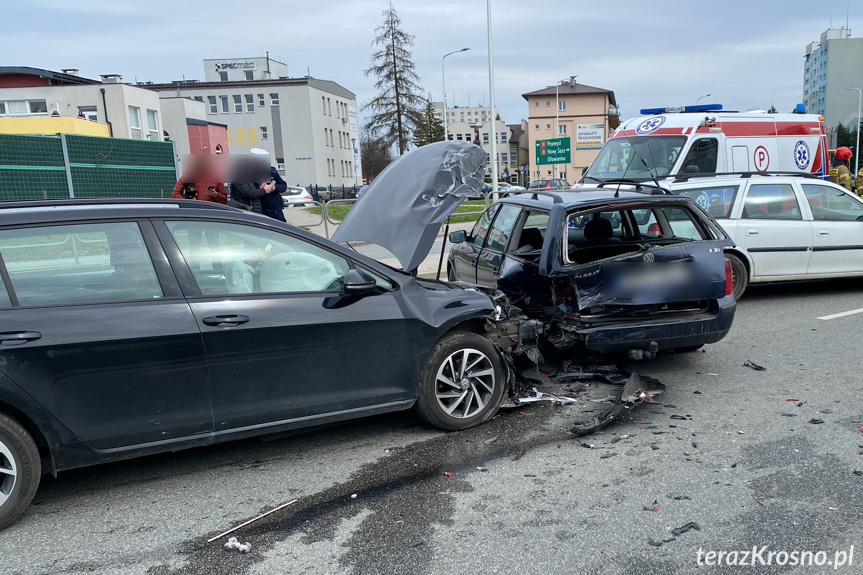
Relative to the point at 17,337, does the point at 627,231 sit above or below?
above

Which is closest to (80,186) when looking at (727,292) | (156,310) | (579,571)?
(156,310)

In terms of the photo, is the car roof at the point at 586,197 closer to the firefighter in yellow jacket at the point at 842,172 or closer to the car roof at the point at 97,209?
the car roof at the point at 97,209

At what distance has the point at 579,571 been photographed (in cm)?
282

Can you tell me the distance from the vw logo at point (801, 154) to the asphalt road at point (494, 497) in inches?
362

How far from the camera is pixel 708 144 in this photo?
11594 millimetres

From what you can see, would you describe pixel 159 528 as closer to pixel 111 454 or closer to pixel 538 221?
pixel 111 454

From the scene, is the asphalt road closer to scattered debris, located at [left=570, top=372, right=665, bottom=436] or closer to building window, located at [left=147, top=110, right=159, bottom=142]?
scattered debris, located at [left=570, top=372, right=665, bottom=436]

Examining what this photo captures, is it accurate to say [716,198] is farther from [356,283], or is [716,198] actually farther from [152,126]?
[152,126]

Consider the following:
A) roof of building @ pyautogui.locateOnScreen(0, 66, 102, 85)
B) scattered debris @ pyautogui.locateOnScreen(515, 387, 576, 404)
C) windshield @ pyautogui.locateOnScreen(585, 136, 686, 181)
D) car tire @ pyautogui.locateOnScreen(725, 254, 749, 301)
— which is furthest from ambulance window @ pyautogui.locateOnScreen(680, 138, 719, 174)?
roof of building @ pyautogui.locateOnScreen(0, 66, 102, 85)

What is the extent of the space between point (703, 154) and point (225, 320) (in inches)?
407

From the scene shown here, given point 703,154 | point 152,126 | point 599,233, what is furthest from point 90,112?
point 599,233

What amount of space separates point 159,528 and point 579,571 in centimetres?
211

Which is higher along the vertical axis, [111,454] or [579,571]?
[111,454]

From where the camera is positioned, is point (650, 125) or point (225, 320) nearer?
point (225, 320)
